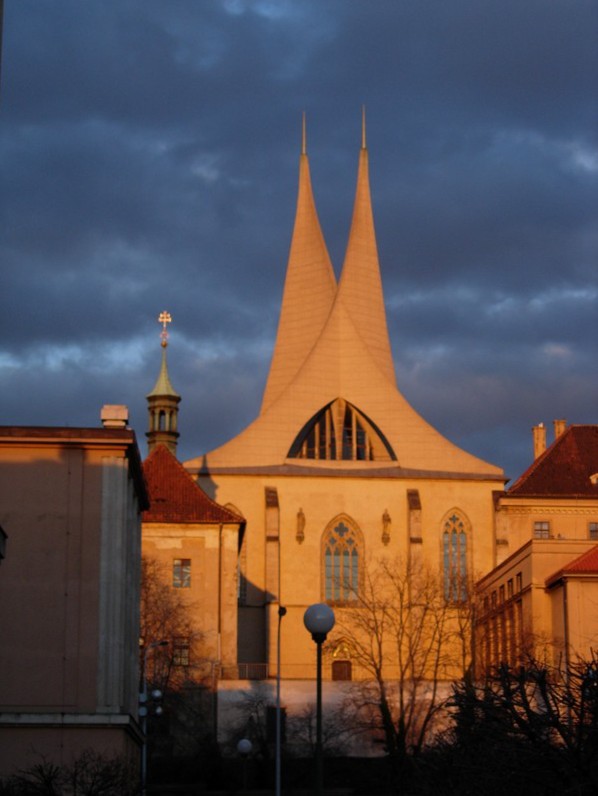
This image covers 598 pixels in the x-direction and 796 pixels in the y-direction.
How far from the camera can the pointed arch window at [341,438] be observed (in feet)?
234

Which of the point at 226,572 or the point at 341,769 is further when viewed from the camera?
the point at 226,572

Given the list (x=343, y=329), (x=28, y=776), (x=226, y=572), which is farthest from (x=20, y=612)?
(x=343, y=329)

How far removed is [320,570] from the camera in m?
68.8

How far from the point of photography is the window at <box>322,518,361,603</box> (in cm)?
6888

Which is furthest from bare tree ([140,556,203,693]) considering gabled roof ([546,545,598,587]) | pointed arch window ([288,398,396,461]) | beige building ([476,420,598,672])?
gabled roof ([546,545,598,587])

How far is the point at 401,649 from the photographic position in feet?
201

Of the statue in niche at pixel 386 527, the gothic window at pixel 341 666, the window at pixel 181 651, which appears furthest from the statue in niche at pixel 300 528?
the window at pixel 181 651

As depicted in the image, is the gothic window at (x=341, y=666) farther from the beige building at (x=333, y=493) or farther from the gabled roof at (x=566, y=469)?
the gabled roof at (x=566, y=469)

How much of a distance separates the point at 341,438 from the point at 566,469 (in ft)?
31.9

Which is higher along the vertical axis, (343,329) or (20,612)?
(343,329)

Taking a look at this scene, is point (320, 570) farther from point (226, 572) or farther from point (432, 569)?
point (226, 572)

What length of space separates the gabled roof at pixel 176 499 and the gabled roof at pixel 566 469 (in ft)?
45.6

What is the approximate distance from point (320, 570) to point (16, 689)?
38910 mm

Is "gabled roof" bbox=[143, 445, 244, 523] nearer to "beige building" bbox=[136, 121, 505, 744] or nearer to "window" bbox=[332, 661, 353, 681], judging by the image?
"beige building" bbox=[136, 121, 505, 744]
